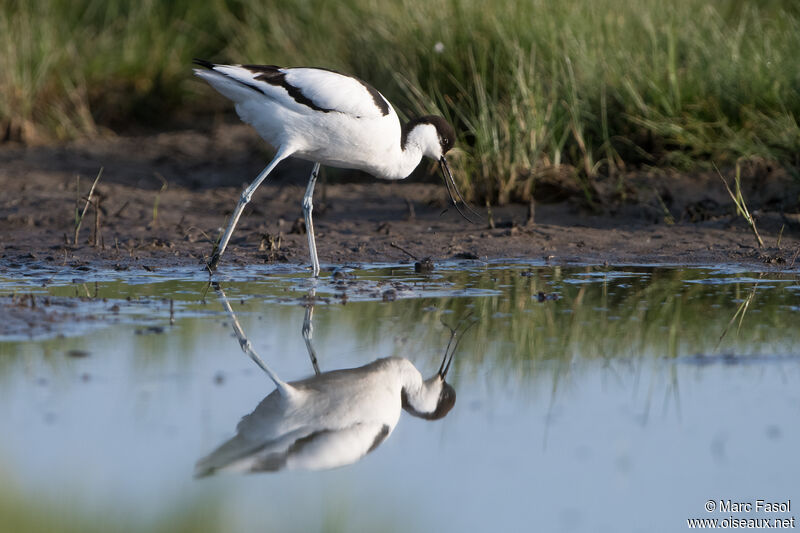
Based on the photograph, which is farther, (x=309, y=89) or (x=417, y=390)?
(x=309, y=89)

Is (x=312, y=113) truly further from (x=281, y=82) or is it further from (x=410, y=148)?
(x=410, y=148)

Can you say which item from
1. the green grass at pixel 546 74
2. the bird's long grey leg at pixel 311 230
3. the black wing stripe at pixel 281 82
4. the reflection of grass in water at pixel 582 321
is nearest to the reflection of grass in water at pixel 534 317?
the reflection of grass in water at pixel 582 321

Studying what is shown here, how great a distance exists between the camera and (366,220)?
7262mm

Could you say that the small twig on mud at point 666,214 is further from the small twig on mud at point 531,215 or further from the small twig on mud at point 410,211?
the small twig on mud at point 410,211

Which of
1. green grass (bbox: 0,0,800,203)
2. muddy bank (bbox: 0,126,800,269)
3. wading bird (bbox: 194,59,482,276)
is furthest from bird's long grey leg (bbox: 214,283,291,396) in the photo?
green grass (bbox: 0,0,800,203)

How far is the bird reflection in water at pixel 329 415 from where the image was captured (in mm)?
3037

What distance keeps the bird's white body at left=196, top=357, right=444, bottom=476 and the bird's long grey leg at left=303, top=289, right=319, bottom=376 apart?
0.57 feet

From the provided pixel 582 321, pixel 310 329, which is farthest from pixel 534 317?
pixel 310 329

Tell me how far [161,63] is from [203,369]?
22.2ft

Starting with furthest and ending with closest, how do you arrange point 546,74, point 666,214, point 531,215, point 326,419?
point 546,74, point 666,214, point 531,215, point 326,419

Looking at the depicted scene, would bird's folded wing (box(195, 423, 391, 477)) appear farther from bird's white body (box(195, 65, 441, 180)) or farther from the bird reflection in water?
bird's white body (box(195, 65, 441, 180))

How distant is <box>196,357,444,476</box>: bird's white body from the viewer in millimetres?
3033

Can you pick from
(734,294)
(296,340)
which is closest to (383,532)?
(296,340)

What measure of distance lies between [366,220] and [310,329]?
2865mm
